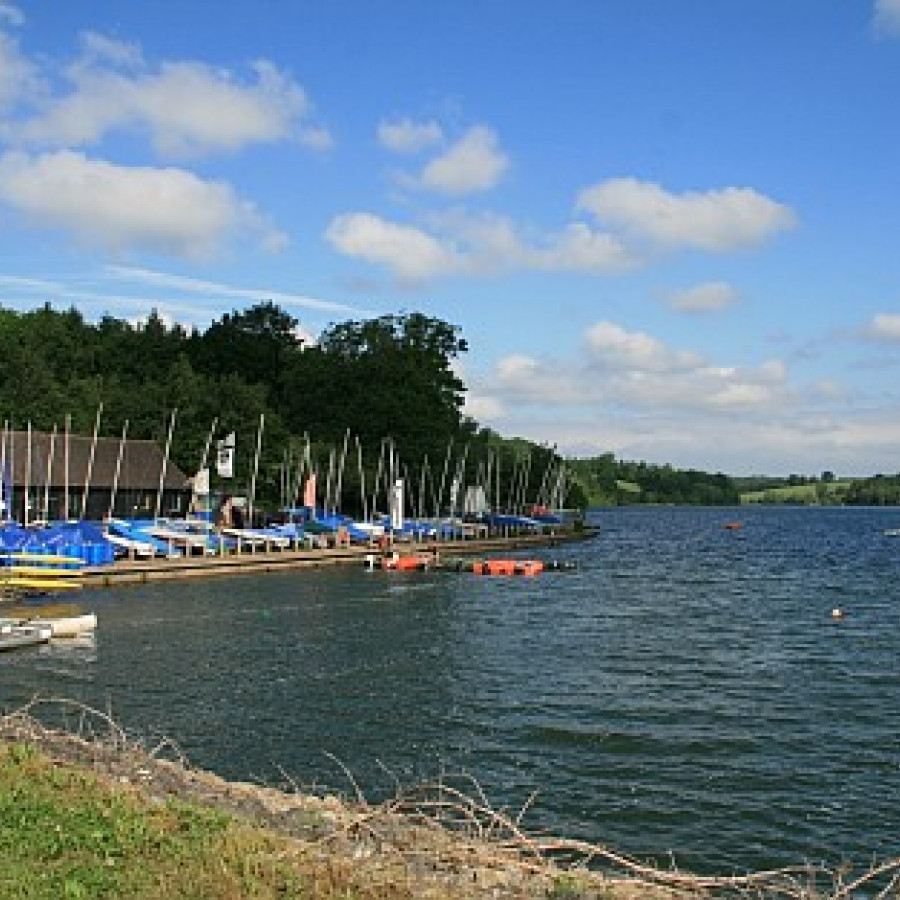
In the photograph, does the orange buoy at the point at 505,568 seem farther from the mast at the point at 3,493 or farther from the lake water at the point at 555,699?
the mast at the point at 3,493

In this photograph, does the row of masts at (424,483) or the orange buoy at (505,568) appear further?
the row of masts at (424,483)

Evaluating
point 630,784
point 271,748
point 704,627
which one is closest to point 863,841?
point 630,784

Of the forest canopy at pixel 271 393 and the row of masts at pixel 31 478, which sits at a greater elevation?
the forest canopy at pixel 271 393

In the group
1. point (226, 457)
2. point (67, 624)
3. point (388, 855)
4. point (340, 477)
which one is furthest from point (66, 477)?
point (388, 855)

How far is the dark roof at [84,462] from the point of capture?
86750mm

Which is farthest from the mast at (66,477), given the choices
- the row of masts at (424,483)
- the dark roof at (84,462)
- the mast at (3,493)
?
the row of masts at (424,483)

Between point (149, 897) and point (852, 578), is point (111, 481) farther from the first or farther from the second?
point (149, 897)

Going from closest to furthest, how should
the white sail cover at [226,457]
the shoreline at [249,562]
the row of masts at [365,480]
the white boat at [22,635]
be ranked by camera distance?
1. the white boat at [22,635]
2. the shoreline at [249,562]
3. the row of masts at [365,480]
4. the white sail cover at [226,457]

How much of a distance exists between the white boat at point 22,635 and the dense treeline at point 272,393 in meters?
62.7

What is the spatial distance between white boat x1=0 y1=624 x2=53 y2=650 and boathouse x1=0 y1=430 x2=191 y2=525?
36.4 m

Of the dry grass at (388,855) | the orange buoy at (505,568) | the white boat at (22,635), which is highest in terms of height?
the dry grass at (388,855)

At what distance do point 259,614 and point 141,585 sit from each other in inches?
641

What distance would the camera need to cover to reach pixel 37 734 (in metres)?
20.6

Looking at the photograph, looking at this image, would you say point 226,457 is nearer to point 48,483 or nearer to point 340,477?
point 48,483
